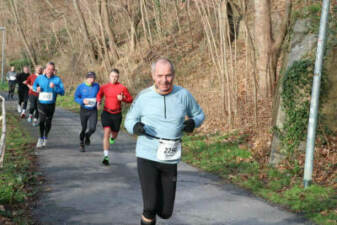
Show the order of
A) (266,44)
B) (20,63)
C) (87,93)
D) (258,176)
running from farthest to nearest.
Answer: (20,63) < (266,44) < (87,93) < (258,176)

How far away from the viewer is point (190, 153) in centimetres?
1149

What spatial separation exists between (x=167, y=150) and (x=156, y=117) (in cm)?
33

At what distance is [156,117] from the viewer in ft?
15.1

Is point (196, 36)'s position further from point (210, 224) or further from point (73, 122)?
point (210, 224)

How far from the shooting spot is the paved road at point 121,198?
594cm

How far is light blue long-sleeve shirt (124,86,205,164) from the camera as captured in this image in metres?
4.59

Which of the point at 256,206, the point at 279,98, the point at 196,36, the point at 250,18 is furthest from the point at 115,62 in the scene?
the point at 256,206

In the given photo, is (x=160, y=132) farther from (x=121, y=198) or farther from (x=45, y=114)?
(x=45, y=114)

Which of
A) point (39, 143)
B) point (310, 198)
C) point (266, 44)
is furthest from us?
point (266, 44)

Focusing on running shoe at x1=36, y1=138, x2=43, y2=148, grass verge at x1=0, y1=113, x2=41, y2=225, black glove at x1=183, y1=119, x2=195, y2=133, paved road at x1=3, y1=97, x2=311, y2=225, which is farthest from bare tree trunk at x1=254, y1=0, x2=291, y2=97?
black glove at x1=183, y1=119, x2=195, y2=133

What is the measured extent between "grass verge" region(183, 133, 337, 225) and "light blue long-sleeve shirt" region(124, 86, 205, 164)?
2657mm

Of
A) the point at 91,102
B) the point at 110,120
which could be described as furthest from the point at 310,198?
the point at 91,102

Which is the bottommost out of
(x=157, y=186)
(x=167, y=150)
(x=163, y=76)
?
(x=157, y=186)

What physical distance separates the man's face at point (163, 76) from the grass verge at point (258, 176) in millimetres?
2938
